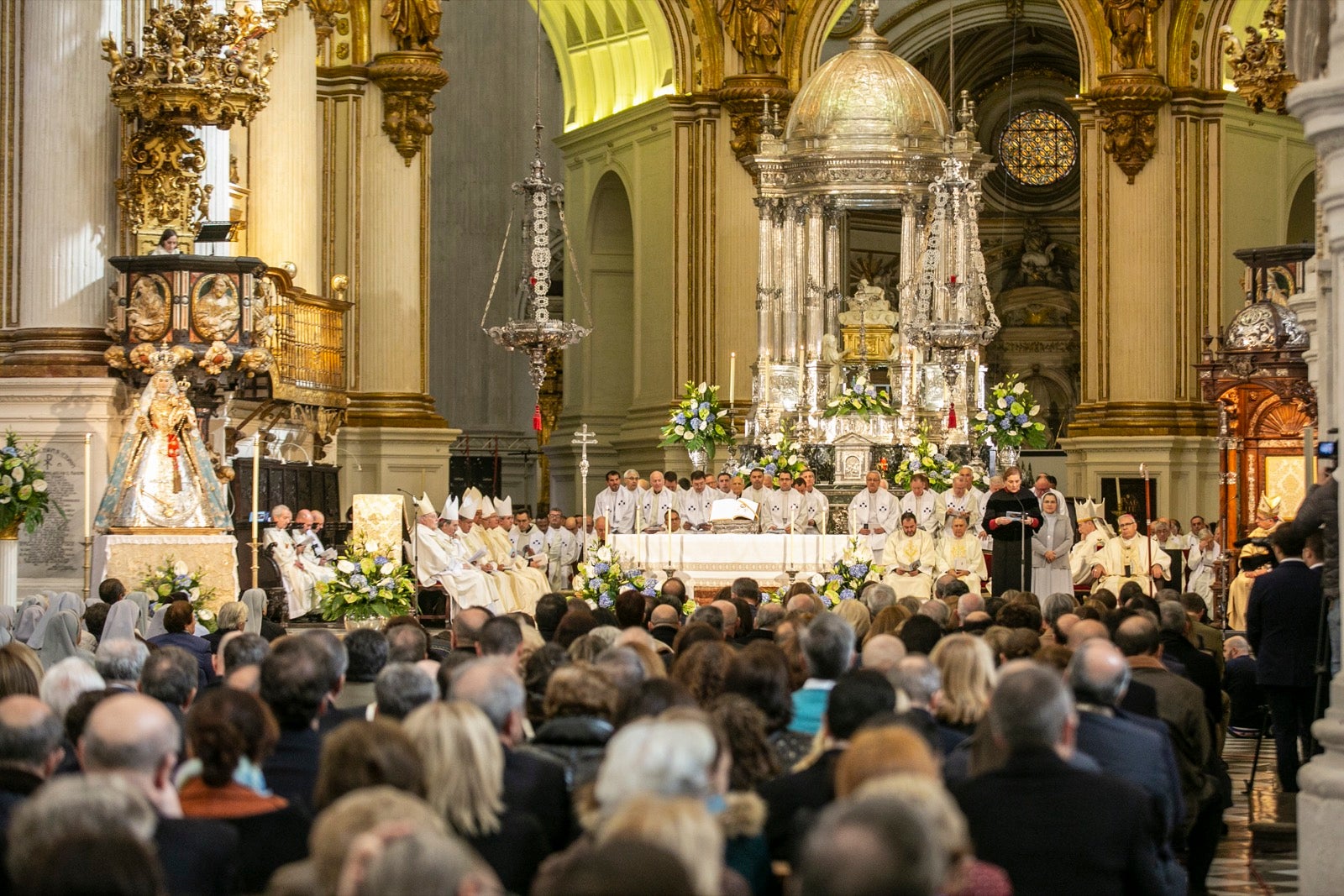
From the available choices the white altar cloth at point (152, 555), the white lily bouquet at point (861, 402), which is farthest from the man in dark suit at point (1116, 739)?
the white lily bouquet at point (861, 402)

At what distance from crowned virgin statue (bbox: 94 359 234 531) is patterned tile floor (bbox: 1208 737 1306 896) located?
→ 7608 mm

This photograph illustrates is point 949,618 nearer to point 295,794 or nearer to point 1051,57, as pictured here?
point 295,794

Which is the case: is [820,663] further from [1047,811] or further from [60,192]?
[60,192]

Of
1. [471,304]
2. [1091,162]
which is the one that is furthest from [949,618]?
[471,304]

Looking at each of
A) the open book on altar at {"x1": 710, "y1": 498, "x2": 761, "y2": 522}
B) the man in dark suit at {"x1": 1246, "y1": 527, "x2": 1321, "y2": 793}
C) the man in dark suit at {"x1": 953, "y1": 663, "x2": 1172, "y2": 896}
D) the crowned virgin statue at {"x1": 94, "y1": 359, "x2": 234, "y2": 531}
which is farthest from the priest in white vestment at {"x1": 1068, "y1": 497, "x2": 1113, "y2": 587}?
the man in dark suit at {"x1": 953, "y1": 663, "x2": 1172, "y2": 896}

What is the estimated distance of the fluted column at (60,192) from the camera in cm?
1611

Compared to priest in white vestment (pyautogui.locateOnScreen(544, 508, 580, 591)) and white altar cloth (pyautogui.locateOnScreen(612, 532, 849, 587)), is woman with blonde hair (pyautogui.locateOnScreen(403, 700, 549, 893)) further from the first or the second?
priest in white vestment (pyautogui.locateOnScreen(544, 508, 580, 591))

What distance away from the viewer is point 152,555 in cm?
1538

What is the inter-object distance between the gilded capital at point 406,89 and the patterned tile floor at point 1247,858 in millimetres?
14982

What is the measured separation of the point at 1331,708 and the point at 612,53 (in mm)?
22443

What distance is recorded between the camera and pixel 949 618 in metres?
10.9

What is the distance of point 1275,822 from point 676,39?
18816 millimetres

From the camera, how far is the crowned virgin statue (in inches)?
605

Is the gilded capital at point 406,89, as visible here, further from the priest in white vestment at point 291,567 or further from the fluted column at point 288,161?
the priest in white vestment at point 291,567
